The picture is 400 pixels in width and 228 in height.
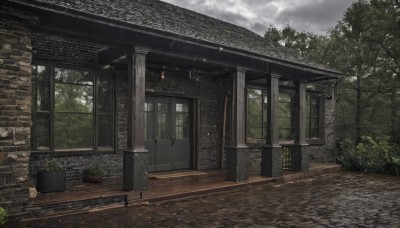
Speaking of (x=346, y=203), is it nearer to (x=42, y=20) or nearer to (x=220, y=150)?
(x=220, y=150)

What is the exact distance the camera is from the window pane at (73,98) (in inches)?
316

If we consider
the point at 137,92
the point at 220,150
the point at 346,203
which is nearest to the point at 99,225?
the point at 137,92

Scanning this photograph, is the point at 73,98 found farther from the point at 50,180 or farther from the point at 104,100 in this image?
the point at 50,180

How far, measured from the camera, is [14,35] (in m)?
5.43

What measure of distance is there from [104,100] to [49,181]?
2.80 meters

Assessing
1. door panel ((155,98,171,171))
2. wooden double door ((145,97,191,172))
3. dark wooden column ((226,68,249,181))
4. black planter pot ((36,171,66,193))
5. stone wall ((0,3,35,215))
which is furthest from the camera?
door panel ((155,98,171,171))

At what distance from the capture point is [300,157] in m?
11.0

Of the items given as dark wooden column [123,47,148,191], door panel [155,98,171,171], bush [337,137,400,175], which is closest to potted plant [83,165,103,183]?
dark wooden column [123,47,148,191]

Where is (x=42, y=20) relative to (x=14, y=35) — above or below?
above

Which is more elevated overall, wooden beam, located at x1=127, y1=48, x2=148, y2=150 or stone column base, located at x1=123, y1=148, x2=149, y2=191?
wooden beam, located at x1=127, y1=48, x2=148, y2=150

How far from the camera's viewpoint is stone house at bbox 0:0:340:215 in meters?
5.51

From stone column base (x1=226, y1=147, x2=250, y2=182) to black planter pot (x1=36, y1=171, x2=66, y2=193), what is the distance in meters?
4.18

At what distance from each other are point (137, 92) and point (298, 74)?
5887 mm

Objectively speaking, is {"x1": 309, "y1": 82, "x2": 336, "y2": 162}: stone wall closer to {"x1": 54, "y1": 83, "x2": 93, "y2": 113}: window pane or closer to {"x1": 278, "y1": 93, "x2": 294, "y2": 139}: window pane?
{"x1": 278, "y1": 93, "x2": 294, "y2": 139}: window pane
